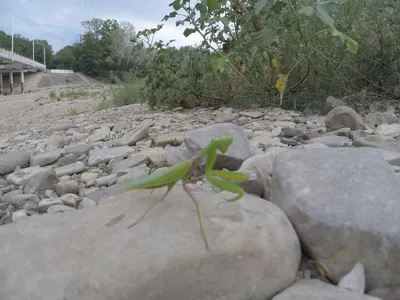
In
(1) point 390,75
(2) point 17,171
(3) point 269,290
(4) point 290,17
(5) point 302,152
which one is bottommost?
(2) point 17,171

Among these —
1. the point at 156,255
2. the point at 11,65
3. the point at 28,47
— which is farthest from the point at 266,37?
the point at 28,47

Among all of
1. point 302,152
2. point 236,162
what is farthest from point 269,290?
point 236,162

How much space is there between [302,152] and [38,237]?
100cm

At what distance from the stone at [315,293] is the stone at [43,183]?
65.1 inches

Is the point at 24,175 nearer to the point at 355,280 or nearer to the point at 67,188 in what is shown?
the point at 67,188

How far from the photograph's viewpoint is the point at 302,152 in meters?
1.75

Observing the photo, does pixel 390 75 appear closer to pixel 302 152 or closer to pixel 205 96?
pixel 205 96

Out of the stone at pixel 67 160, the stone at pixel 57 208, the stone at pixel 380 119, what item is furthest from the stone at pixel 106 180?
the stone at pixel 380 119

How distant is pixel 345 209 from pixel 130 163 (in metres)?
1.58

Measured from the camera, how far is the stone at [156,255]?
1.19 metres

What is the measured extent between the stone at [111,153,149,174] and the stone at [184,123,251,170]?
437 mm

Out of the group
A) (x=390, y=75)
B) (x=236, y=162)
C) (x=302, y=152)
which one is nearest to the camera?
(x=302, y=152)

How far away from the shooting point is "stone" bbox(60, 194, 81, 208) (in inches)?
85.7

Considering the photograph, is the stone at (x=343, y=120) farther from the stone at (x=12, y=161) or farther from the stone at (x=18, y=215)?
the stone at (x=12, y=161)
